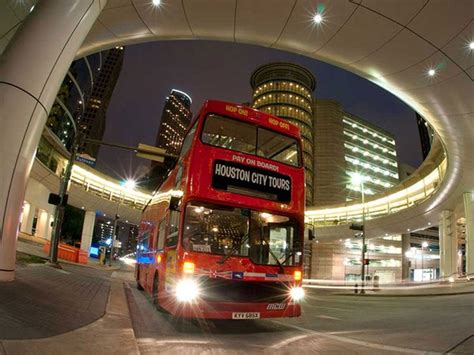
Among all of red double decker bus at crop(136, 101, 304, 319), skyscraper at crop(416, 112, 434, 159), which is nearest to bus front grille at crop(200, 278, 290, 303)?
red double decker bus at crop(136, 101, 304, 319)

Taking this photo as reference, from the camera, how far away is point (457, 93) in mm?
13758

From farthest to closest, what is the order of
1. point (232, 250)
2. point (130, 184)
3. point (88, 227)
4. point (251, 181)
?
point (88, 227), point (130, 184), point (251, 181), point (232, 250)

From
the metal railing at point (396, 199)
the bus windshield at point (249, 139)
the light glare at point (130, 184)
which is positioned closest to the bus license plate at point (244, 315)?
the bus windshield at point (249, 139)

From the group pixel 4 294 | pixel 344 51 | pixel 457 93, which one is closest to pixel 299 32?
pixel 344 51

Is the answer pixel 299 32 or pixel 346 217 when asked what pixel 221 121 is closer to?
pixel 299 32

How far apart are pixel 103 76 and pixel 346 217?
549 ft

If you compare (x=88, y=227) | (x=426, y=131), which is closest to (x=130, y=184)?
(x=88, y=227)

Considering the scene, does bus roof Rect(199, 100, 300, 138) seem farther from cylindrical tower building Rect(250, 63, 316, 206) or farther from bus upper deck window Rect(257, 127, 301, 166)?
cylindrical tower building Rect(250, 63, 316, 206)

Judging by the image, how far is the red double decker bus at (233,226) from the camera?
23.9 feet

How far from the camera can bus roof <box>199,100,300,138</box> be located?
336 inches

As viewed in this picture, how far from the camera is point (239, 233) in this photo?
303 inches

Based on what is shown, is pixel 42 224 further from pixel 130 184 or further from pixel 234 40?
pixel 234 40

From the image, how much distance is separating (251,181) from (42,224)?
37541 mm

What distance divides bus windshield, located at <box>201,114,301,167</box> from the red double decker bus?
0.03 metres
